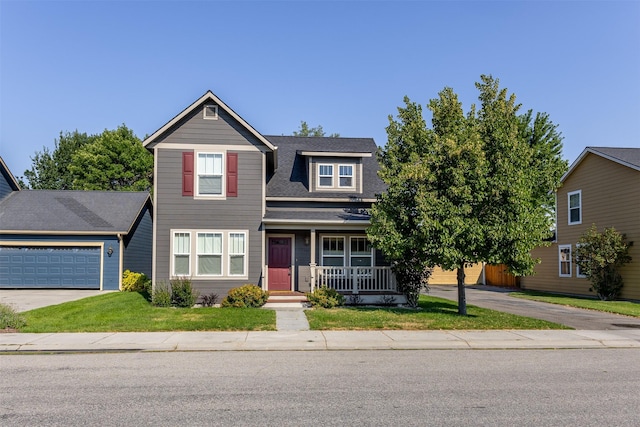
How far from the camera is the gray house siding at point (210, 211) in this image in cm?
1905

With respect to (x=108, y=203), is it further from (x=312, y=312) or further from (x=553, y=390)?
(x=553, y=390)

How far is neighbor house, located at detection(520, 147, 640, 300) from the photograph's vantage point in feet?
74.7

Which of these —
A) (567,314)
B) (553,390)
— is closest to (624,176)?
(567,314)

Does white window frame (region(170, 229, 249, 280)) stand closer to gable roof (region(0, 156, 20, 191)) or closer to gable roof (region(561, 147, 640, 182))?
gable roof (region(0, 156, 20, 191))

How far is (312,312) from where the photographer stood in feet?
54.3

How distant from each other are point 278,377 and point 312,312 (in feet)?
26.4

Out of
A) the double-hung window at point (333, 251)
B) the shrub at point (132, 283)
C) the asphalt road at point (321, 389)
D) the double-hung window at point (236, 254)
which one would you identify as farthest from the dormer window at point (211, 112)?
the asphalt road at point (321, 389)

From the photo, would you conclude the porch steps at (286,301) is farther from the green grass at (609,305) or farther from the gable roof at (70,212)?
the gable roof at (70,212)

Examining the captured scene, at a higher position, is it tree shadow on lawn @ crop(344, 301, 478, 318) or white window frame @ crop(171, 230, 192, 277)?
white window frame @ crop(171, 230, 192, 277)

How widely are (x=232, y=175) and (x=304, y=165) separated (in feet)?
15.5

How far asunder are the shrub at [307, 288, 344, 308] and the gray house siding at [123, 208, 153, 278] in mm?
13530

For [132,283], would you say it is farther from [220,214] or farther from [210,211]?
[220,214]

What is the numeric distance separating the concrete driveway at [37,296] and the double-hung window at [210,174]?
723cm

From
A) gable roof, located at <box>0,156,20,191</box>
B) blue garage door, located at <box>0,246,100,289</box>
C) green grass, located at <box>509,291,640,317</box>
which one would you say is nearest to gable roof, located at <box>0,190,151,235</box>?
gable roof, located at <box>0,156,20,191</box>
